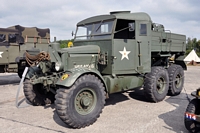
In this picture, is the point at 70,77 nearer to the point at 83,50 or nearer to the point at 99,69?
the point at 83,50

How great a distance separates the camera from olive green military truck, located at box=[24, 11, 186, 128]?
4.70 metres

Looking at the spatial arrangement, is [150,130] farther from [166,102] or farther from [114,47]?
[166,102]

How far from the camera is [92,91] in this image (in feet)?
16.3

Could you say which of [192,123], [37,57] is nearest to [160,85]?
[192,123]

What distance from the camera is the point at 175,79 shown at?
7.94 m

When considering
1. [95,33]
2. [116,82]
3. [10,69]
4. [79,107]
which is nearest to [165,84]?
[116,82]

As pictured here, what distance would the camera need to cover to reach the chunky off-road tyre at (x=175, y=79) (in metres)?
7.73

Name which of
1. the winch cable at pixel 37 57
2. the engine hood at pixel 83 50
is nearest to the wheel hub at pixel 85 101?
the engine hood at pixel 83 50

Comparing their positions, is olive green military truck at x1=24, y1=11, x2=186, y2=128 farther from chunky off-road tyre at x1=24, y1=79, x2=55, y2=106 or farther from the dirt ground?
the dirt ground

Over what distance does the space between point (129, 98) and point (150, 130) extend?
2.96 meters

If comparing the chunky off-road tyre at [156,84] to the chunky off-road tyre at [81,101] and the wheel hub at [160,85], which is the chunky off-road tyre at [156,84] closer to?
the wheel hub at [160,85]

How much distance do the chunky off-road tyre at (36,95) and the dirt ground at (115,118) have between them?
0.18m

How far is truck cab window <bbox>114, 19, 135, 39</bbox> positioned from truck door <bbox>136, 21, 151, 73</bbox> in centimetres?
19

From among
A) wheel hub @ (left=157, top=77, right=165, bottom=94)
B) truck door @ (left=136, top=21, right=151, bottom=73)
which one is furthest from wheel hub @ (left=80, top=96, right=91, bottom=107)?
wheel hub @ (left=157, top=77, right=165, bottom=94)
